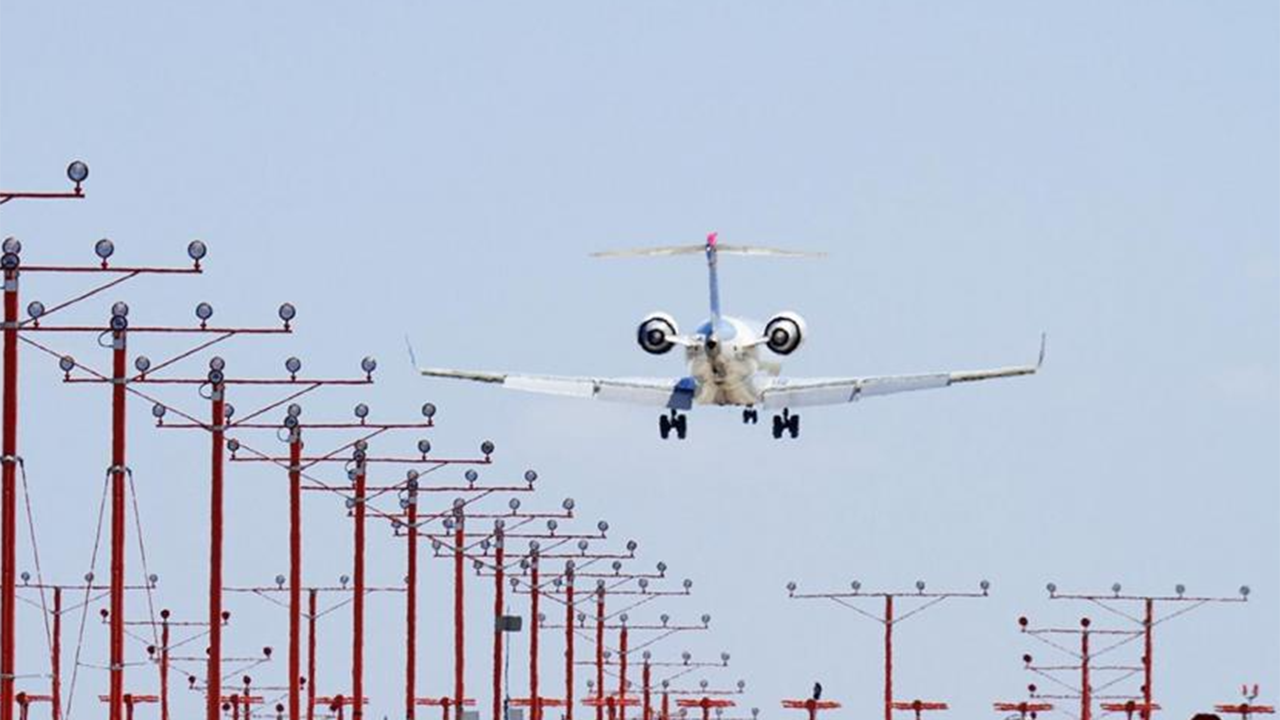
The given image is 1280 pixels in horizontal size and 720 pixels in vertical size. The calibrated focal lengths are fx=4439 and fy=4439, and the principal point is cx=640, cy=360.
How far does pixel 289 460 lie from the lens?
4301 inches

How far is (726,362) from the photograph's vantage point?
398ft

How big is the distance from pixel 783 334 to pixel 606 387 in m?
9.58

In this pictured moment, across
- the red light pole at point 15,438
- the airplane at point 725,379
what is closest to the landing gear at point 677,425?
the airplane at point 725,379

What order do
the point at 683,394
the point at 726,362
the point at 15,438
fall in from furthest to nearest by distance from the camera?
the point at 683,394 < the point at 726,362 < the point at 15,438

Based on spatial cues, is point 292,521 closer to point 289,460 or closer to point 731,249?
point 289,460

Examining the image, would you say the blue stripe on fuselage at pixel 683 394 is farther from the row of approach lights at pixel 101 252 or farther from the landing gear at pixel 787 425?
the row of approach lights at pixel 101 252

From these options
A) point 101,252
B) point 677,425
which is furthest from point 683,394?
point 101,252

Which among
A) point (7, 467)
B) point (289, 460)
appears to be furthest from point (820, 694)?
point (7, 467)

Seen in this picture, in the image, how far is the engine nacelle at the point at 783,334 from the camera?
12250 centimetres

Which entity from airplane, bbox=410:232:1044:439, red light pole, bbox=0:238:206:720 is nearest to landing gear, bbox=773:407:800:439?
airplane, bbox=410:232:1044:439

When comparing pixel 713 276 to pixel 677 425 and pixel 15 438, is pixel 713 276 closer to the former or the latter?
pixel 677 425

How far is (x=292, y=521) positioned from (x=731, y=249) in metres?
26.3

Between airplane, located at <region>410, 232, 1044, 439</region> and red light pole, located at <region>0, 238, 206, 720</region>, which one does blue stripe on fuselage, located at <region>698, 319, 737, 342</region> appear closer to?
airplane, located at <region>410, 232, 1044, 439</region>

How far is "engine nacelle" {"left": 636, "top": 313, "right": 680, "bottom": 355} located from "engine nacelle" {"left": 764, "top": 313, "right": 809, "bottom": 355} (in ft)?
8.45
